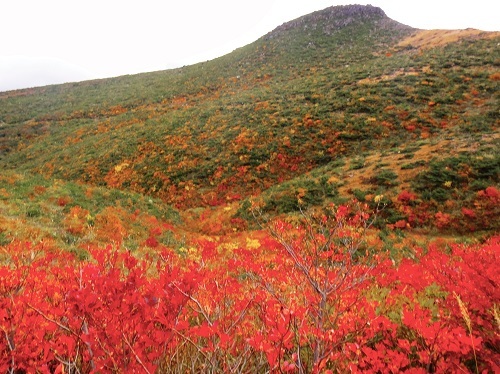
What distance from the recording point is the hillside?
367 cm

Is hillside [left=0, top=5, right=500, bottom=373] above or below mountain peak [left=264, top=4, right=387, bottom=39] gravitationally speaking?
below

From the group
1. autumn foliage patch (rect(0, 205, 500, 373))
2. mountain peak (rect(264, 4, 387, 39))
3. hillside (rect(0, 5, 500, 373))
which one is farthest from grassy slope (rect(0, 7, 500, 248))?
mountain peak (rect(264, 4, 387, 39))

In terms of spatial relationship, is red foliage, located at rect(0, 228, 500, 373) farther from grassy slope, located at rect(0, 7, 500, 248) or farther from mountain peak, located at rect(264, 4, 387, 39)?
mountain peak, located at rect(264, 4, 387, 39)

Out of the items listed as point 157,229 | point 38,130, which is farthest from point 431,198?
point 38,130

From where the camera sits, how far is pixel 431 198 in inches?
545

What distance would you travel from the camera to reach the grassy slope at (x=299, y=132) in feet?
55.6

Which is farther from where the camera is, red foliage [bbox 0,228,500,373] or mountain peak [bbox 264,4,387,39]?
mountain peak [bbox 264,4,387,39]

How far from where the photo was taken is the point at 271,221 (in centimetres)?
1497

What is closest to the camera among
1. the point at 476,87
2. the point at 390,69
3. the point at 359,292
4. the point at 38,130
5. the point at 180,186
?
the point at 359,292

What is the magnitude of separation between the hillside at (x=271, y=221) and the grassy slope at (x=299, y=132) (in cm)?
20

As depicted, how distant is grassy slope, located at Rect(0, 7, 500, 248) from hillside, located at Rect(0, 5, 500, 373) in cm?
20

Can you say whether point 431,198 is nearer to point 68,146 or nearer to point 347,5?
point 68,146

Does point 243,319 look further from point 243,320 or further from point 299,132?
point 299,132

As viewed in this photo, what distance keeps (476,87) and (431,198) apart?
2202 centimetres
